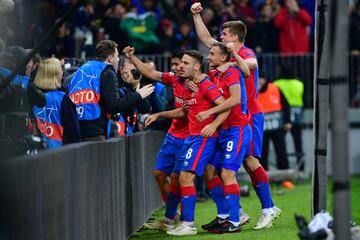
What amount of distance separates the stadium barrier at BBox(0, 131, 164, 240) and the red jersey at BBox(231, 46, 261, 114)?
4.73 feet

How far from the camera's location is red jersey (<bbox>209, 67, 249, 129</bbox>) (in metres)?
12.6

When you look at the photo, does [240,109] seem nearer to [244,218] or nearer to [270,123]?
[244,218]

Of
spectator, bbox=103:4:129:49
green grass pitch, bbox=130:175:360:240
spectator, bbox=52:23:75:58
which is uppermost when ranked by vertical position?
spectator, bbox=103:4:129:49

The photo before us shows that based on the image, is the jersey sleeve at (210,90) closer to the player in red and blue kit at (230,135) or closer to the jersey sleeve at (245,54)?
the player in red and blue kit at (230,135)

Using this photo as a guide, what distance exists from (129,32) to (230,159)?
30.1 ft

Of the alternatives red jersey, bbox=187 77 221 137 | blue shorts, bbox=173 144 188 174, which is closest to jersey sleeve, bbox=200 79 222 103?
red jersey, bbox=187 77 221 137

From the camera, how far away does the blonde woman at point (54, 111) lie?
12.1m

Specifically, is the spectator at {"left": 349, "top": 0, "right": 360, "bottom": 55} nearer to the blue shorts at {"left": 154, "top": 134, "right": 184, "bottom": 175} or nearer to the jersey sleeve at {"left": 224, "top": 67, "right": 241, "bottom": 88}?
the blue shorts at {"left": 154, "top": 134, "right": 184, "bottom": 175}

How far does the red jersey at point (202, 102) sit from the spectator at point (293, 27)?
34.3 feet

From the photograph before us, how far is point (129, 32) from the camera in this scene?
21.5 m

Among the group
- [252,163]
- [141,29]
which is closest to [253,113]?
[252,163]

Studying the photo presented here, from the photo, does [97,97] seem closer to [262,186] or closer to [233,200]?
[233,200]

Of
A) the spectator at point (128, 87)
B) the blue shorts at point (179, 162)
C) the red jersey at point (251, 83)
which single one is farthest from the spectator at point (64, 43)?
the red jersey at point (251, 83)

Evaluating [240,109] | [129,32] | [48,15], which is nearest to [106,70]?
[240,109]
